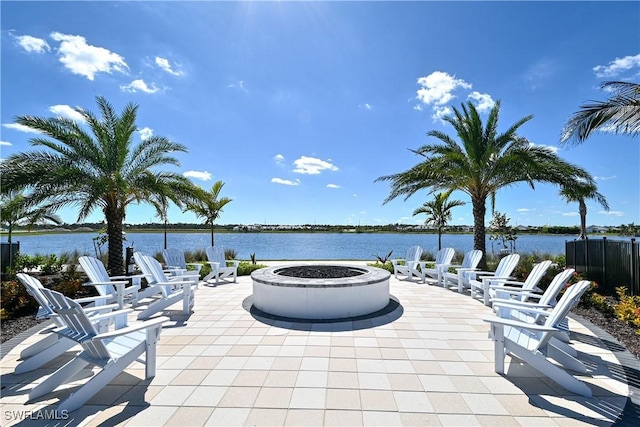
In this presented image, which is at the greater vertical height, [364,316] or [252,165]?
[252,165]

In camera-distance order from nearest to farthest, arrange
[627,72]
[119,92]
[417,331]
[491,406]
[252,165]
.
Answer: [491,406], [417,331], [627,72], [119,92], [252,165]

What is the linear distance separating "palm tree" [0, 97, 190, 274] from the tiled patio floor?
15.8 ft

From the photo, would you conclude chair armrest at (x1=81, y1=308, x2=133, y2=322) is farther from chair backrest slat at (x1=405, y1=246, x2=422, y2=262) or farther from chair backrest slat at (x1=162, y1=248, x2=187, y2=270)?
chair backrest slat at (x1=405, y1=246, x2=422, y2=262)

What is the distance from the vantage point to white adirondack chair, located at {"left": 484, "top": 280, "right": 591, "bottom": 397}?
2912mm

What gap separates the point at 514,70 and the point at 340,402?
33.7 ft

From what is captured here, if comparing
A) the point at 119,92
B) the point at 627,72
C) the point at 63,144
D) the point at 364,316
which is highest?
the point at 119,92

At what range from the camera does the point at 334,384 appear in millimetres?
3059

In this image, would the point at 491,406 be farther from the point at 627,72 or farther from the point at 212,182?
the point at 212,182

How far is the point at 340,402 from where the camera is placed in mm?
2732

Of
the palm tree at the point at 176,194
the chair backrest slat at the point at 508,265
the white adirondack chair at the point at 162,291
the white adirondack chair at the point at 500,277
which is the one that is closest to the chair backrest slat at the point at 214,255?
the palm tree at the point at 176,194

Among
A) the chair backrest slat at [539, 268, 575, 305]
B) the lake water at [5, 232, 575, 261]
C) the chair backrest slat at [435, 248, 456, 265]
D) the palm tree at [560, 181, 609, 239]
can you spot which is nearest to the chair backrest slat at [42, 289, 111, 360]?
the chair backrest slat at [539, 268, 575, 305]

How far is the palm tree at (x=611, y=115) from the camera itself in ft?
18.1

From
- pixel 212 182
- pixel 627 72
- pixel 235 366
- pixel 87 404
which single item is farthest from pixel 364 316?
pixel 212 182

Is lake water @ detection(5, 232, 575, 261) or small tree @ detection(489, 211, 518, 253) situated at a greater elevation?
small tree @ detection(489, 211, 518, 253)
